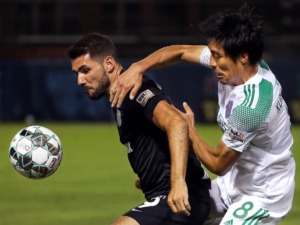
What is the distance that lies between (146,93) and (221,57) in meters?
0.62

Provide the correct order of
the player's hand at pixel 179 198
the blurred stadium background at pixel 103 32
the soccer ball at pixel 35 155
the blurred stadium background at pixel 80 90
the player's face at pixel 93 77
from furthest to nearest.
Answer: the blurred stadium background at pixel 103 32 → the blurred stadium background at pixel 80 90 → the soccer ball at pixel 35 155 → the player's face at pixel 93 77 → the player's hand at pixel 179 198

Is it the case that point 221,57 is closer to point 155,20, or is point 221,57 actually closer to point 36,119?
point 36,119

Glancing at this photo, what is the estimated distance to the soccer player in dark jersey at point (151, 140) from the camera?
600 centimetres

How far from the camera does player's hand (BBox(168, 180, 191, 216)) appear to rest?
228 inches

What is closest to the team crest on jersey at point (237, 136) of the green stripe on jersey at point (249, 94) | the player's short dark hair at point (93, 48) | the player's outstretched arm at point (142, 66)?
the green stripe on jersey at point (249, 94)

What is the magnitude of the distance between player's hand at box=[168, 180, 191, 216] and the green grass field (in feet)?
14.8

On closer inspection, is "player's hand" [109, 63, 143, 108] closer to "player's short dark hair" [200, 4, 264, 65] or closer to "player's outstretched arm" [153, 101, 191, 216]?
"player's outstretched arm" [153, 101, 191, 216]

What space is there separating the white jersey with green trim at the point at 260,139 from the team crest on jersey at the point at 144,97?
54cm

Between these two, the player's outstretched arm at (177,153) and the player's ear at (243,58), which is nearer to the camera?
the player's outstretched arm at (177,153)

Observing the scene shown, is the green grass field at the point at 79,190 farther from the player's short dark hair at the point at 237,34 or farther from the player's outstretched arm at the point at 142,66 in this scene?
the player's short dark hair at the point at 237,34

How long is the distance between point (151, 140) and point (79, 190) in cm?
680

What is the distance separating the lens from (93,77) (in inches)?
258

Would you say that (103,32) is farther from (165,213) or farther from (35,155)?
(165,213)

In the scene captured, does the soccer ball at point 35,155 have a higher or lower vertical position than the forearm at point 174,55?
lower
